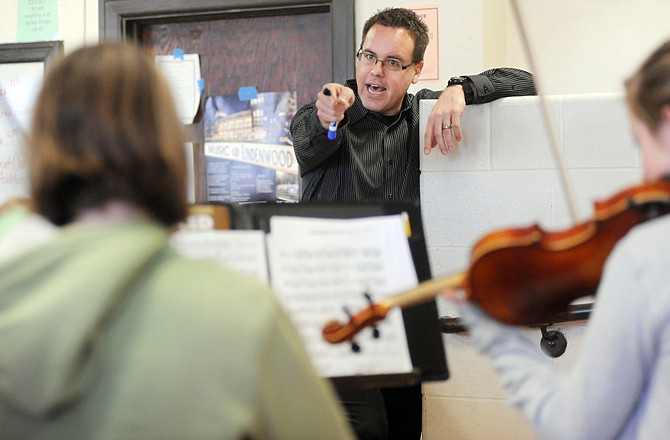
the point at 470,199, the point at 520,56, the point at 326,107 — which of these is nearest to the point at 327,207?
the point at 326,107

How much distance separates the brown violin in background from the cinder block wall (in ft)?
3.70

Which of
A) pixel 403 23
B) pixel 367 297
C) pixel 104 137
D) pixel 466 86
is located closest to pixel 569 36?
pixel 403 23

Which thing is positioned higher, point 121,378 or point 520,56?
point 520,56

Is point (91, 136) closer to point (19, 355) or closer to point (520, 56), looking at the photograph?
point (19, 355)

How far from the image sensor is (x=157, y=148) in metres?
0.88

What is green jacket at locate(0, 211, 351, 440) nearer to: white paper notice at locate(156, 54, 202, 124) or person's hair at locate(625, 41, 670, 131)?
person's hair at locate(625, 41, 670, 131)

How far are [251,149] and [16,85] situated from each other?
101 centimetres

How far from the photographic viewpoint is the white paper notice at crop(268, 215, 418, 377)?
57.9 inches

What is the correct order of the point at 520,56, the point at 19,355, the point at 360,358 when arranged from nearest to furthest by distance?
the point at 19,355
the point at 360,358
the point at 520,56

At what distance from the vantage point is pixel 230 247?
1553 mm

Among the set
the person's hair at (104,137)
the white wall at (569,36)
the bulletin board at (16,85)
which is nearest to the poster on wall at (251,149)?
the white wall at (569,36)

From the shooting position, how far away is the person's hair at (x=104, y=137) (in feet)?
2.83

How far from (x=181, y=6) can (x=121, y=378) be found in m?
2.61

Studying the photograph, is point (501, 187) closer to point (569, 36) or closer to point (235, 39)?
point (569, 36)
